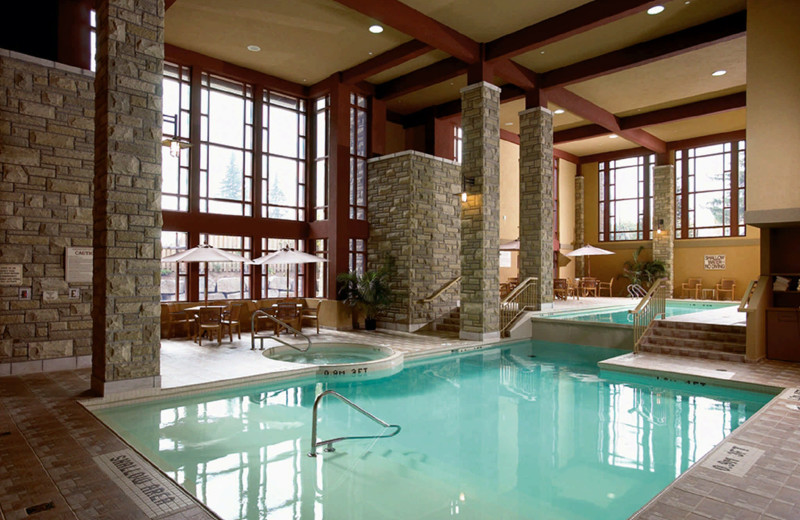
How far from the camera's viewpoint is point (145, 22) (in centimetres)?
576

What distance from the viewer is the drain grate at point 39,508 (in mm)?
3025

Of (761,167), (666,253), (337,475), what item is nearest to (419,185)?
(761,167)

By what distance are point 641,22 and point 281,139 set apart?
8.73 metres

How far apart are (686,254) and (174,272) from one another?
18099 millimetres

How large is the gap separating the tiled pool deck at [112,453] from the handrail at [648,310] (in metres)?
1.86

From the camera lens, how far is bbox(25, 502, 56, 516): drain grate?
303 centimetres

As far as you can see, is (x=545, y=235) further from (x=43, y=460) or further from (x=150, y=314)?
(x=43, y=460)

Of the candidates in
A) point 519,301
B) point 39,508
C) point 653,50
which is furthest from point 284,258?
point 653,50

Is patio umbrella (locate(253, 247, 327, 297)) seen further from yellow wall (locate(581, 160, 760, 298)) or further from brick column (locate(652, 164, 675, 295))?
yellow wall (locate(581, 160, 760, 298))

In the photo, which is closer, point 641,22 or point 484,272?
point 641,22

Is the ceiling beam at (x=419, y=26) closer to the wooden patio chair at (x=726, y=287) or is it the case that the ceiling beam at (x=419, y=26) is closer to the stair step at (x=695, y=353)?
the stair step at (x=695, y=353)

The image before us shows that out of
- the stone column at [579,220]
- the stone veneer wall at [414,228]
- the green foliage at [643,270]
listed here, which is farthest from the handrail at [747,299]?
the stone column at [579,220]

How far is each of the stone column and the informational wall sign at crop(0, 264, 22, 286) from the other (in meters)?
19.3

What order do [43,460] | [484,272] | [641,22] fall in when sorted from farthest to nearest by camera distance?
1. [484,272]
2. [641,22]
3. [43,460]
